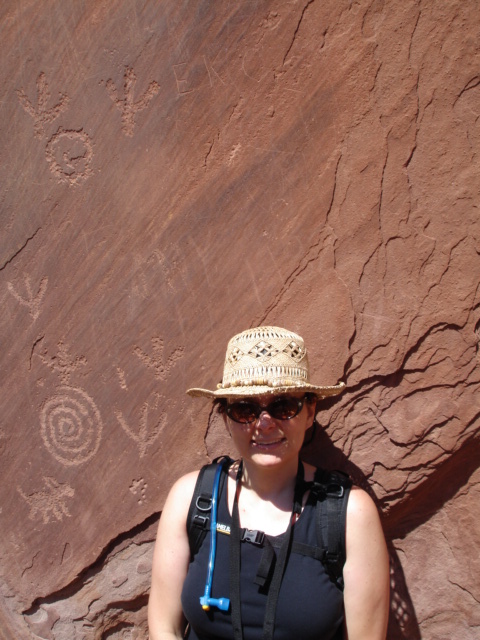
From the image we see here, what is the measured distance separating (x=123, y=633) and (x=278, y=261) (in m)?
1.62

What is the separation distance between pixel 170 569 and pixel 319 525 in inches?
18.0

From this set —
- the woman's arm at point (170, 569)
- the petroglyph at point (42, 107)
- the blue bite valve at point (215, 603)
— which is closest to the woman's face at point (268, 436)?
the woman's arm at point (170, 569)

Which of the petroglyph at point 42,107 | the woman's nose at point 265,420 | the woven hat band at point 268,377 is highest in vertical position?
the petroglyph at point 42,107

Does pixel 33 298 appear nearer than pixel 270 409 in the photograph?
No

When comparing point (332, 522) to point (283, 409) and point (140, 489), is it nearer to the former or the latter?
point (283, 409)

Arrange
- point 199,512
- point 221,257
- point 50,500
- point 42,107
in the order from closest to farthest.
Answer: point 199,512, point 221,257, point 42,107, point 50,500

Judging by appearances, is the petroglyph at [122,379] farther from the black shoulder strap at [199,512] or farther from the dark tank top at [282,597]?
the dark tank top at [282,597]

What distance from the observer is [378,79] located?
1984 mm

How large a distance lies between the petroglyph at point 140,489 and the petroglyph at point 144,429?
103mm

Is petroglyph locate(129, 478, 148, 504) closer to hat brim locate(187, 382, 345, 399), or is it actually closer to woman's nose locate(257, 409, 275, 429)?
hat brim locate(187, 382, 345, 399)

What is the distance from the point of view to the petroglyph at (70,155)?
2.23m

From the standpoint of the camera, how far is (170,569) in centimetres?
177

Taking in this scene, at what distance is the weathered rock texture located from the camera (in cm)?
199

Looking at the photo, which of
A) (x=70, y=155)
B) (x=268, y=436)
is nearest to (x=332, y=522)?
(x=268, y=436)
